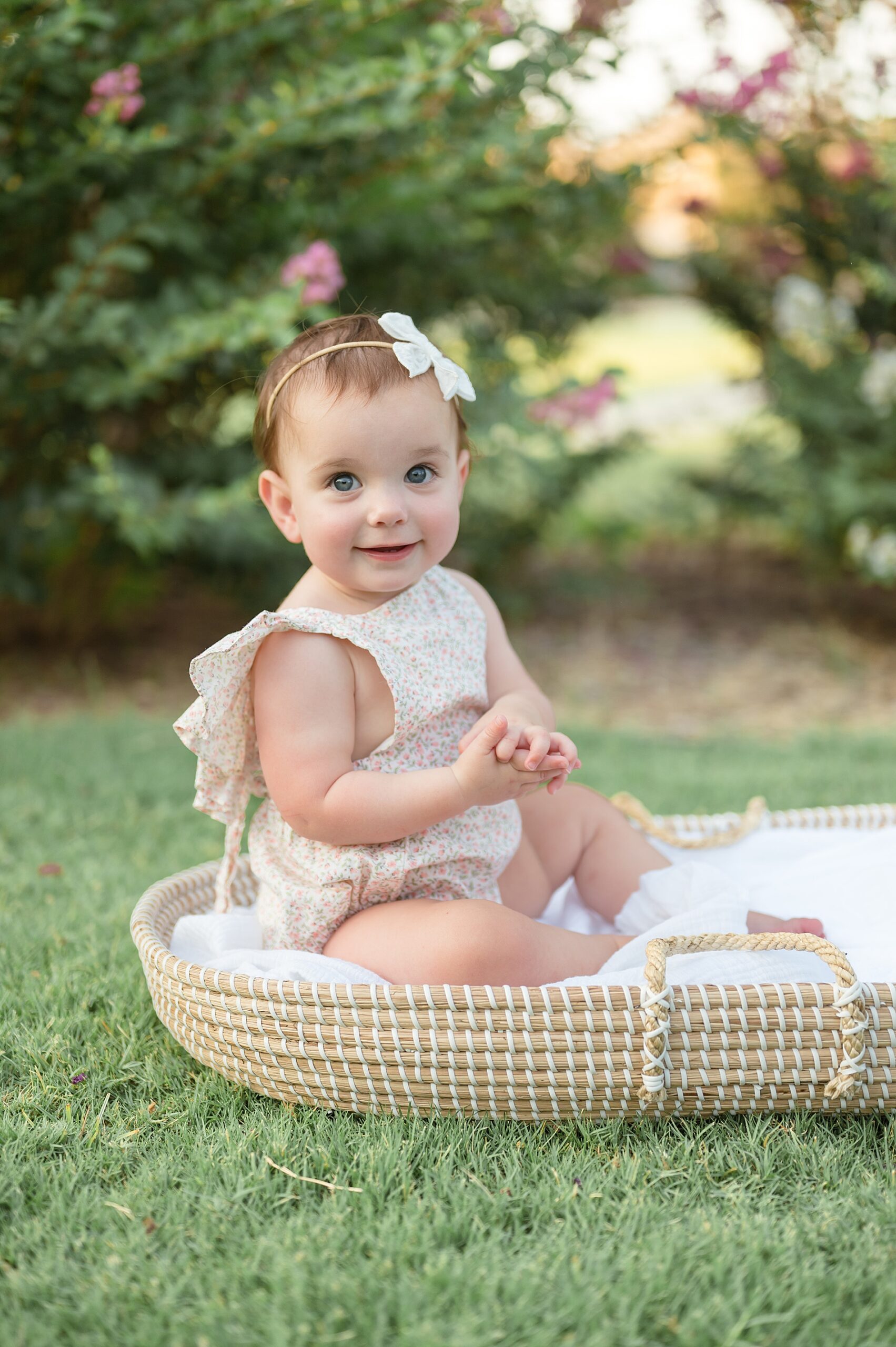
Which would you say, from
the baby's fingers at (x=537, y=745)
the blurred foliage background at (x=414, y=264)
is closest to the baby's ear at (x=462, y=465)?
the baby's fingers at (x=537, y=745)

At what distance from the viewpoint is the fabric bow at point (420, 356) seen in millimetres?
1739

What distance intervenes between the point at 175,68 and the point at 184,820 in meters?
2.03

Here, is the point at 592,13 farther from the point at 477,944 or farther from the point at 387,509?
the point at 477,944

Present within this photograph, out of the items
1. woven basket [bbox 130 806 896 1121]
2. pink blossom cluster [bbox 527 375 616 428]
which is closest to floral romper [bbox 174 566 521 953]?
woven basket [bbox 130 806 896 1121]

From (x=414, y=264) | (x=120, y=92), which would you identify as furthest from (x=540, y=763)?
(x=414, y=264)

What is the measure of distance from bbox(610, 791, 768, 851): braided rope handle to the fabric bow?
2.91 ft

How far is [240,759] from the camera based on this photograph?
1.87 meters

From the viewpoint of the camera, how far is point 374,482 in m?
1.75

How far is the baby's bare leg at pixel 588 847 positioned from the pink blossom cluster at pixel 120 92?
6.50ft

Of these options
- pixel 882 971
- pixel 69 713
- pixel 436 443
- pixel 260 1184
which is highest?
pixel 436 443

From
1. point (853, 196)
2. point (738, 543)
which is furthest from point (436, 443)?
point (738, 543)

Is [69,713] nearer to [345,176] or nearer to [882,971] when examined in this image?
[345,176]

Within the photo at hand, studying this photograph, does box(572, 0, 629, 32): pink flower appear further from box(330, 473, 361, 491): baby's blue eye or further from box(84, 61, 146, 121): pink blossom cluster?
box(330, 473, 361, 491): baby's blue eye

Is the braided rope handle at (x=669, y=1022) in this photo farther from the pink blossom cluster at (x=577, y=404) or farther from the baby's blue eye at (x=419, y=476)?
the pink blossom cluster at (x=577, y=404)
